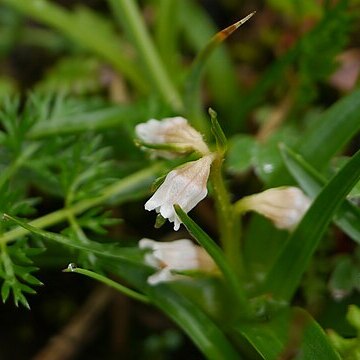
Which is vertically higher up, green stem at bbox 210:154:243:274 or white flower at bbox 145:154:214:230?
white flower at bbox 145:154:214:230

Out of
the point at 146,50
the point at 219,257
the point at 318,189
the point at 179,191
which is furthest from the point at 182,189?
the point at 146,50

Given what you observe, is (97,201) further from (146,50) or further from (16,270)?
(146,50)

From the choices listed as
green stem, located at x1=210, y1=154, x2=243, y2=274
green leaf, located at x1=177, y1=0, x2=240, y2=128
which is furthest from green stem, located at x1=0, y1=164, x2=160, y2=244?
Answer: green leaf, located at x1=177, y1=0, x2=240, y2=128

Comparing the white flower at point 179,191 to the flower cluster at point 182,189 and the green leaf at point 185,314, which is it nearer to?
the flower cluster at point 182,189

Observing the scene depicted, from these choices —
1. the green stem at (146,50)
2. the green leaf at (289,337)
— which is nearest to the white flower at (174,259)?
the green leaf at (289,337)

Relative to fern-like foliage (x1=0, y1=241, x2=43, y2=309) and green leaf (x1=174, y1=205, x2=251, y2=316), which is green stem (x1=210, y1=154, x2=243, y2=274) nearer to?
green leaf (x1=174, y1=205, x2=251, y2=316)

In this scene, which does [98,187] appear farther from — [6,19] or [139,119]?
[6,19]

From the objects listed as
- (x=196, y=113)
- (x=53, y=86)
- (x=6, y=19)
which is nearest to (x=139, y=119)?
(x=196, y=113)

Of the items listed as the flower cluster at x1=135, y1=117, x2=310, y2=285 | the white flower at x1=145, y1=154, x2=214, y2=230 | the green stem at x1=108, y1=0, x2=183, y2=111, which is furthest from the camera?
the green stem at x1=108, y1=0, x2=183, y2=111
